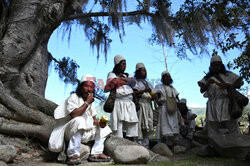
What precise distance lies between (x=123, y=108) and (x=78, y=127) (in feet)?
4.52

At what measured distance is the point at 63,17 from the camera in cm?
604

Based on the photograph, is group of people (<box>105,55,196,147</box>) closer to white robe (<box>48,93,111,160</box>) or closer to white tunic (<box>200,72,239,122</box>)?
white robe (<box>48,93,111,160</box>)

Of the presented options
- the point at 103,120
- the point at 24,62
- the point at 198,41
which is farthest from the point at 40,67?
the point at 198,41

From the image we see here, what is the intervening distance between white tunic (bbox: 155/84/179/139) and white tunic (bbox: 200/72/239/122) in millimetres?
1105

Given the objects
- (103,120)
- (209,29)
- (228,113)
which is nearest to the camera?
(103,120)

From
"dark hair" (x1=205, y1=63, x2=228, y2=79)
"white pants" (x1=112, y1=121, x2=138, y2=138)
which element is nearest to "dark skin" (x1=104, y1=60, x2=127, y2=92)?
"white pants" (x1=112, y1=121, x2=138, y2=138)

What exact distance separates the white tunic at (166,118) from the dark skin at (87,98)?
232 cm

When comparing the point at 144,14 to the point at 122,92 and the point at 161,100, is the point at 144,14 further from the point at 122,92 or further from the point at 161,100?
the point at 122,92

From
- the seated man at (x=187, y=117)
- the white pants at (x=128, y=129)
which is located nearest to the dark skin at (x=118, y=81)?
the white pants at (x=128, y=129)

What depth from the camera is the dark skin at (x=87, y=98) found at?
11.9ft

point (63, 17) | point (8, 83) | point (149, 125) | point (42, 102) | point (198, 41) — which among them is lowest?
point (149, 125)

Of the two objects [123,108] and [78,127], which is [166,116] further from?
[78,127]

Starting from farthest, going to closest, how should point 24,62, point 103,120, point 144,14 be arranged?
point 144,14 < point 24,62 < point 103,120

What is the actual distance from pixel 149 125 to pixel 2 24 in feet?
12.7
